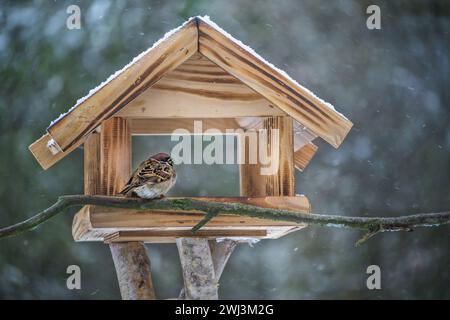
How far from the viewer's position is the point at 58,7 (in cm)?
818

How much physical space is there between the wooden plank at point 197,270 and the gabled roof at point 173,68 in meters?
0.76

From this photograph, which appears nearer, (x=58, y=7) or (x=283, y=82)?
(x=283, y=82)

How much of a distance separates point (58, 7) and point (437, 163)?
380 cm

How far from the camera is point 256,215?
146 inches

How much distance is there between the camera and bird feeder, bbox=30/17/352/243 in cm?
428

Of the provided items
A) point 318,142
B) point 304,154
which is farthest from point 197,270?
point 318,142

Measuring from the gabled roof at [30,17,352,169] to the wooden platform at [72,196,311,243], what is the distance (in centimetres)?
37

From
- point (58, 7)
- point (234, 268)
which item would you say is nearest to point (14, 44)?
point (58, 7)

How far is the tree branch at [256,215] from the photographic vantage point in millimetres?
3369

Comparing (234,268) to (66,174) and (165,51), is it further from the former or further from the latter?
(165,51)

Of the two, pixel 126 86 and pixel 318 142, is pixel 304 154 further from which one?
pixel 318 142

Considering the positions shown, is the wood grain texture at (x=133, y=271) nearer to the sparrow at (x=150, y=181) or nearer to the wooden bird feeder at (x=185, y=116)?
the wooden bird feeder at (x=185, y=116)

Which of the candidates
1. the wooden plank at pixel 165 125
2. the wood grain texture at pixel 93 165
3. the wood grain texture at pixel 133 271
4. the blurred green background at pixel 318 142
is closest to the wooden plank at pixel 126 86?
the wood grain texture at pixel 93 165

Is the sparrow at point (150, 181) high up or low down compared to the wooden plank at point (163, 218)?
up
